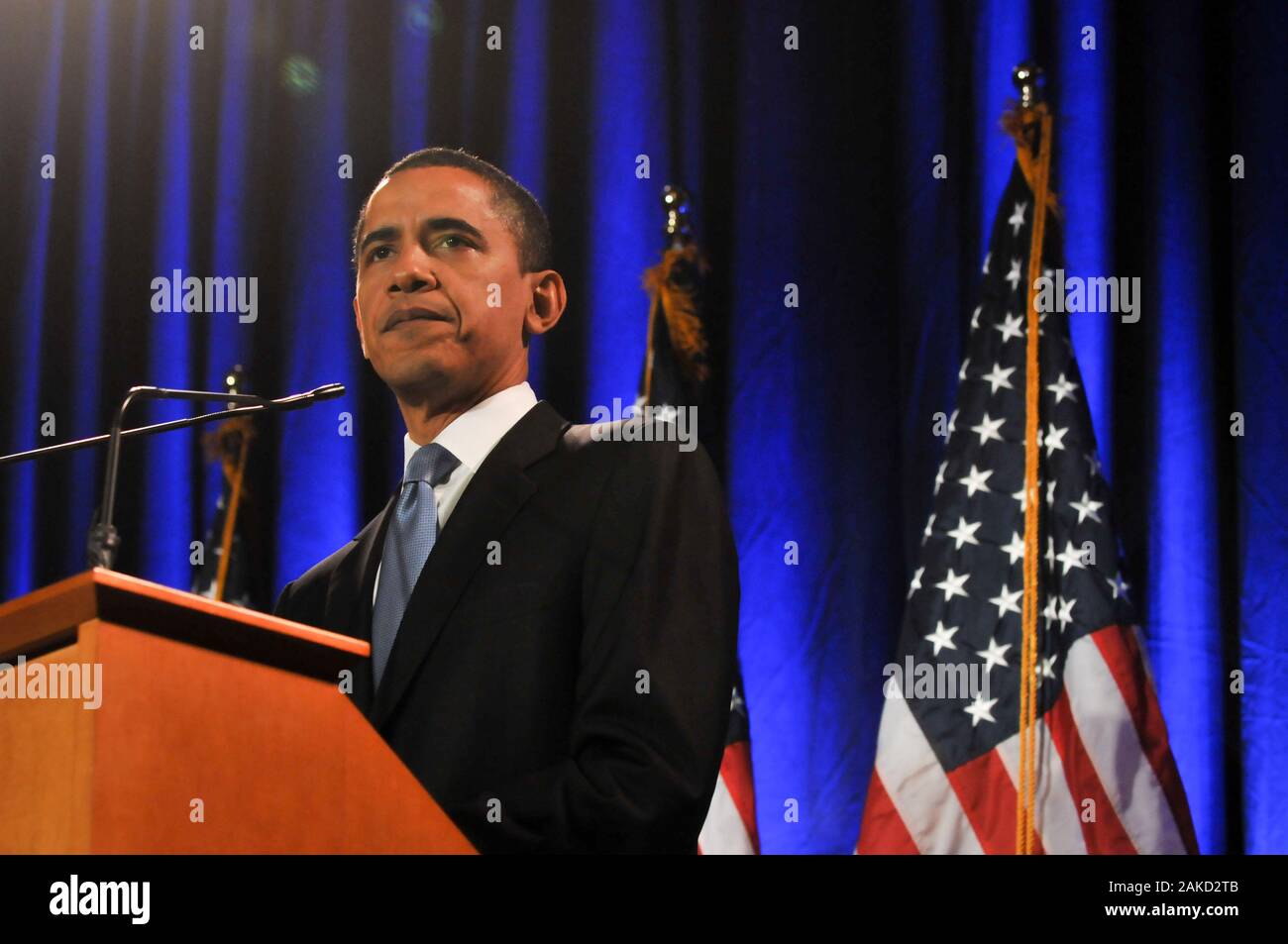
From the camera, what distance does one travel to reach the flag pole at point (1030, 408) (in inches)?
137

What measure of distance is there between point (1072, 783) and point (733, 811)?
782 millimetres

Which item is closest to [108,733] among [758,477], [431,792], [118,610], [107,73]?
[118,610]

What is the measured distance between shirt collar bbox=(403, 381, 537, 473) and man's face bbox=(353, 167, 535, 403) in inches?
1.8

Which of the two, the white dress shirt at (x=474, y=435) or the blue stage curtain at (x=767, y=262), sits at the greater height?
the blue stage curtain at (x=767, y=262)

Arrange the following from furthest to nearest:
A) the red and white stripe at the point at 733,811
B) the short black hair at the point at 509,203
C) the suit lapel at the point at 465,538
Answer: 1. the red and white stripe at the point at 733,811
2. the short black hair at the point at 509,203
3. the suit lapel at the point at 465,538

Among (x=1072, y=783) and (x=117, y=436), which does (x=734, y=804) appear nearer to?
(x=1072, y=783)

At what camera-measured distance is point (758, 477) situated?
4172 millimetres

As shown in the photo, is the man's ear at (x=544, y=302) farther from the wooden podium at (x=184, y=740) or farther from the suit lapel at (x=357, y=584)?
the wooden podium at (x=184, y=740)

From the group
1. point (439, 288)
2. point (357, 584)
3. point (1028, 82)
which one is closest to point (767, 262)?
point (1028, 82)

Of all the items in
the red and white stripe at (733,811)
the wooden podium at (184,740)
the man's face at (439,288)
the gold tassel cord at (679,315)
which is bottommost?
the red and white stripe at (733,811)

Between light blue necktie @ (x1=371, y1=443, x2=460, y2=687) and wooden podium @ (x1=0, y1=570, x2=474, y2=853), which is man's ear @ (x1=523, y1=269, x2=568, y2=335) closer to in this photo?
light blue necktie @ (x1=371, y1=443, x2=460, y2=687)

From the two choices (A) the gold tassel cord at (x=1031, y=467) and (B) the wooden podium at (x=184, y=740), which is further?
(A) the gold tassel cord at (x=1031, y=467)

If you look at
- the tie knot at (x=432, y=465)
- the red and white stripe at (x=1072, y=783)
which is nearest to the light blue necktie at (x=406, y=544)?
the tie knot at (x=432, y=465)
